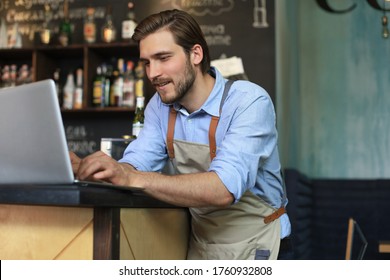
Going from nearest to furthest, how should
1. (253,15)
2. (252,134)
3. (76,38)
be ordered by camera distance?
(252,134), (253,15), (76,38)

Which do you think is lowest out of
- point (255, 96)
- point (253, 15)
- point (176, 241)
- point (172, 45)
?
point (176, 241)

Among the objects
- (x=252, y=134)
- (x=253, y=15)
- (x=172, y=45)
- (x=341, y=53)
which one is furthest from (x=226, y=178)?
(x=341, y=53)

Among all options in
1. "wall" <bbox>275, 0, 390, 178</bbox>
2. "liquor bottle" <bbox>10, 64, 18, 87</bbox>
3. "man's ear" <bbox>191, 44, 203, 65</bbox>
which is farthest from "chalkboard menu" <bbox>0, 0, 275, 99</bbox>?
"man's ear" <bbox>191, 44, 203, 65</bbox>

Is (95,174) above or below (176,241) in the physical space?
above

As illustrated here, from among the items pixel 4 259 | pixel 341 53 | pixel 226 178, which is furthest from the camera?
pixel 341 53

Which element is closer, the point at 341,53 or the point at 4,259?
the point at 4,259

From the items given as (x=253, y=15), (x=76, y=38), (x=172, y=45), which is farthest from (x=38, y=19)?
(x=172, y=45)

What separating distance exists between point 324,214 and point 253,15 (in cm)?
178

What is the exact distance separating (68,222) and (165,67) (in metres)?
0.74

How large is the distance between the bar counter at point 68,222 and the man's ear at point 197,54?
0.65 meters

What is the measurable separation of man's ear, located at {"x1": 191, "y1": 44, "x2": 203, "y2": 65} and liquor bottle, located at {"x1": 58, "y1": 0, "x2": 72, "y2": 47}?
9.17 ft

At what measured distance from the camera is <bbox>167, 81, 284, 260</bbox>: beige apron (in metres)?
1.65

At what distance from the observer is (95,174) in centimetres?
132

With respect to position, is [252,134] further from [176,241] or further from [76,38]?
[76,38]
